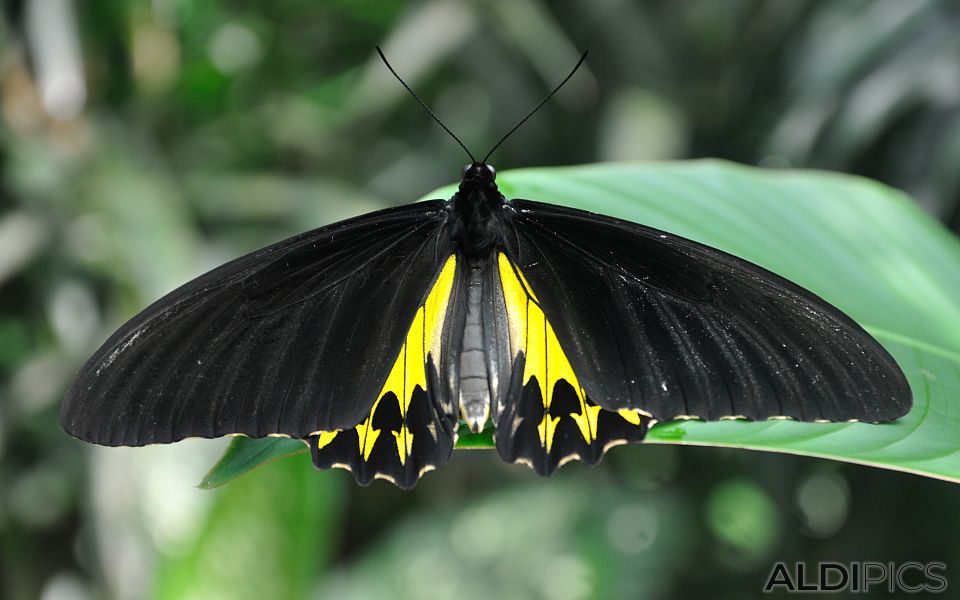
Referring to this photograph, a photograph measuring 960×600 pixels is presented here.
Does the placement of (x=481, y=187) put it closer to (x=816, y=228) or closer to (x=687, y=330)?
(x=687, y=330)

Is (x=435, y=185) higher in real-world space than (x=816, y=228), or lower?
higher

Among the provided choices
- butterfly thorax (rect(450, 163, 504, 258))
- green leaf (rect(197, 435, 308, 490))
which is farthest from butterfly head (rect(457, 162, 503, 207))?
green leaf (rect(197, 435, 308, 490))

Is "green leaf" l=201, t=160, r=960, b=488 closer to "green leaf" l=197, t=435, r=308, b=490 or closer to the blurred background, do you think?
"green leaf" l=197, t=435, r=308, b=490

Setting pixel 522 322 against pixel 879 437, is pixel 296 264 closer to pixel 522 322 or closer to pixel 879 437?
pixel 522 322

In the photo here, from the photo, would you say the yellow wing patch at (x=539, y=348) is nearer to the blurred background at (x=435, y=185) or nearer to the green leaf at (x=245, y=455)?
the green leaf at (x=245, y=455)

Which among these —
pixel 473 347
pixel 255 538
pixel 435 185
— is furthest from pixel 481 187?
pixel 435 185

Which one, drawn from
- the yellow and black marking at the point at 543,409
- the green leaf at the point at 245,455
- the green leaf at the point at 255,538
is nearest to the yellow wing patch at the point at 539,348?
the yellow and black marking at the point at 543,409

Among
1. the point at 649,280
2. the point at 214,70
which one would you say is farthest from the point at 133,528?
the point at 649,280
